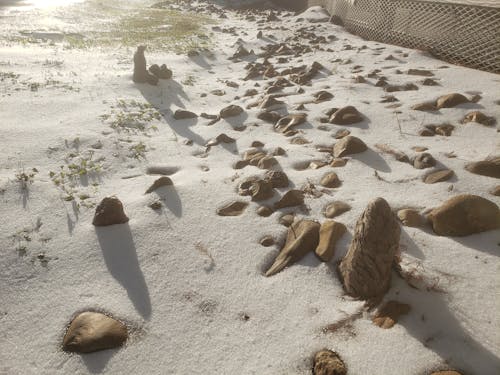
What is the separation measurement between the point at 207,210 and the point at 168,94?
478 cm

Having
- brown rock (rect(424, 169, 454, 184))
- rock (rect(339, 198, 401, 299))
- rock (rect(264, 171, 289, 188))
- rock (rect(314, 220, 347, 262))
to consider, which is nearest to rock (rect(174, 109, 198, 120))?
rock (rect(264, 171, 289, 188))

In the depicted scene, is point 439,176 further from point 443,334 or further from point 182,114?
point 182,114

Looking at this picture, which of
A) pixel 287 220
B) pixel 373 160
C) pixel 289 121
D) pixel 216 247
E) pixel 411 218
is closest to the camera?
pixel 411 218

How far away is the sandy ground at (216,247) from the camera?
6.97 feet

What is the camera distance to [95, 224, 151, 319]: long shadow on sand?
102 inches

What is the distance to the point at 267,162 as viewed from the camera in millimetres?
4160

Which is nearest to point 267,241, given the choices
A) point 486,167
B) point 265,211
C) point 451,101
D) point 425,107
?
point 265,211

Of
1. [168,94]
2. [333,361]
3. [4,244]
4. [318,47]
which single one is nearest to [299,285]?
[333,361]

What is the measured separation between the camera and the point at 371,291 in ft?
7.55

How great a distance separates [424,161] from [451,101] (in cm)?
192

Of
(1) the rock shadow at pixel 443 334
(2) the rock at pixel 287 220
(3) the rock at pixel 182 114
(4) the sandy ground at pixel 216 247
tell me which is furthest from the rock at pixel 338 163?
(3) the rock at pixel 182 114

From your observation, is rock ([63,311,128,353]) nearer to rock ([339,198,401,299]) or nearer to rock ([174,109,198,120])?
rock ([339,198,401,299])

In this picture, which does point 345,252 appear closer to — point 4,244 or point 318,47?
point 4,244

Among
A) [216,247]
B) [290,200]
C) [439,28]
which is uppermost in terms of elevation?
Answer: [439,28]
